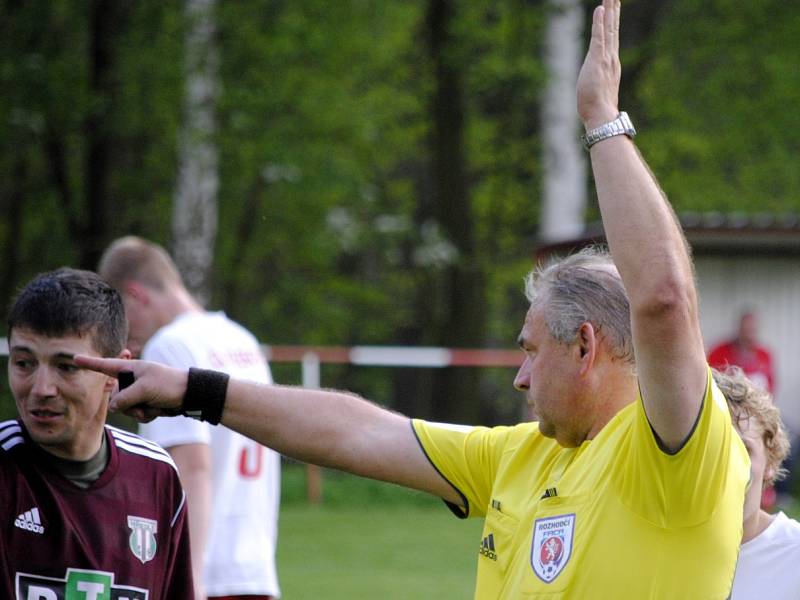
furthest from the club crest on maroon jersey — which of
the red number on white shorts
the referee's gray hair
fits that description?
the red number on white shorts

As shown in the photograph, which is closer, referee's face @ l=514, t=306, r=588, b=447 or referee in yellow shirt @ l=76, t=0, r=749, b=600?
referee in yellow shirt @ l=76, t=0, r=749, b=600

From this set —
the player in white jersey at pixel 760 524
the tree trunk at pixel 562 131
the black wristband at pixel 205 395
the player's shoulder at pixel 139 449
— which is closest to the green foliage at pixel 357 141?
the tree trunk at pixel 562 131

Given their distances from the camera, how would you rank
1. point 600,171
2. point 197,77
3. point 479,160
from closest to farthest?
point 600,171, point 197,77, point 479,160

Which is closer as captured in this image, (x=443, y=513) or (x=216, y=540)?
(x=216, y=540)

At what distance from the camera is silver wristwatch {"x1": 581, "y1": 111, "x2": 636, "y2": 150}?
288 centimetres

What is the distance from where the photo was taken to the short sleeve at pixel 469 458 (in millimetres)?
3590

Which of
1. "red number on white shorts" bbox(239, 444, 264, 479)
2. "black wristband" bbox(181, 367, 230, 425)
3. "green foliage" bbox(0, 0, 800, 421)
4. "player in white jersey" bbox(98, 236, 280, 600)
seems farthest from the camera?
"green foliage" bbox(0, 0, 800, 421)

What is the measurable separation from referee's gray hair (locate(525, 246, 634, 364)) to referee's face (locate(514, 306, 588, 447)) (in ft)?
0.09

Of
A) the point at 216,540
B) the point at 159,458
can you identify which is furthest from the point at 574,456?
the point at 216,540

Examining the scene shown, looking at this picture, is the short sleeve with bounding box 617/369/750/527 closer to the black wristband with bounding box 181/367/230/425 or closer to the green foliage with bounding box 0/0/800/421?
the black wristband with bounding box 181/367/230/425

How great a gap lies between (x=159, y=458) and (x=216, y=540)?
5.66ft

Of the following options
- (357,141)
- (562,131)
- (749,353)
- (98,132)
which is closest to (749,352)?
(749,353)

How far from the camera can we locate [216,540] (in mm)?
5410

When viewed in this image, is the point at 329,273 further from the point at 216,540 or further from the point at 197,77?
the point at 216,540
